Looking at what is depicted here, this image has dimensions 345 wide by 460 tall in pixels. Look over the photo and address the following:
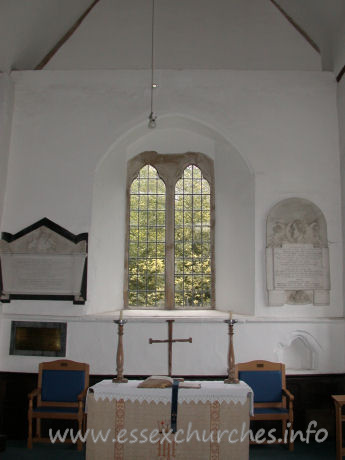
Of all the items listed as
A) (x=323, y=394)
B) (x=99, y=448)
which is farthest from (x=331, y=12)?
(x=99, y=448)

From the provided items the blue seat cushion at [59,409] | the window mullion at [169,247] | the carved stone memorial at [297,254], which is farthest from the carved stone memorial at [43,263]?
the carved stone memorial at [297,254]

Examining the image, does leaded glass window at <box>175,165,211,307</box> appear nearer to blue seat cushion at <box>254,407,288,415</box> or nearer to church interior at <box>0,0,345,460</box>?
church interior at <box>0,0,345,460</box>

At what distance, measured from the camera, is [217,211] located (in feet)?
23.0

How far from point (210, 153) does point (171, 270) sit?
6.85 feet

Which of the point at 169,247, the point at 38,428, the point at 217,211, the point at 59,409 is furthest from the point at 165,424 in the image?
the point at 217,211

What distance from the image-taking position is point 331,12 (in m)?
6.07

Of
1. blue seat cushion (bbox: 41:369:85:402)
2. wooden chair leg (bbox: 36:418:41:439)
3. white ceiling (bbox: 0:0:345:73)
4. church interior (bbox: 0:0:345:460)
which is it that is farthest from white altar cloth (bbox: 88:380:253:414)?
white ceiling (bbox: 0:0:345:73)

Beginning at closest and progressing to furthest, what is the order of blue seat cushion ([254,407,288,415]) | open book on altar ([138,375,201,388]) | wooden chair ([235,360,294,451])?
open book on altar ([138,375,201,388]) → blue seat cushion ([254,407,288,415]) → wooden chair ([235,360,294,451])

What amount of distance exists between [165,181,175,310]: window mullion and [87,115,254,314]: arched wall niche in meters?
0.71

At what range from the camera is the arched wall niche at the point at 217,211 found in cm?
619

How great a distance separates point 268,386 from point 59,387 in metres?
2.65

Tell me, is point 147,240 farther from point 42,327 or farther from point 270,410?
point 270,410

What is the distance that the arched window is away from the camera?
6.91 metres

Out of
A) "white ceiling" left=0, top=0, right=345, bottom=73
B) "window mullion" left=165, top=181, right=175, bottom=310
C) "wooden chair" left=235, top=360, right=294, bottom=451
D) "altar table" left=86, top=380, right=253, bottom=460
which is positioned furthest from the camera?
"window mullion" left=165, top=181, right=175, bottom=310
